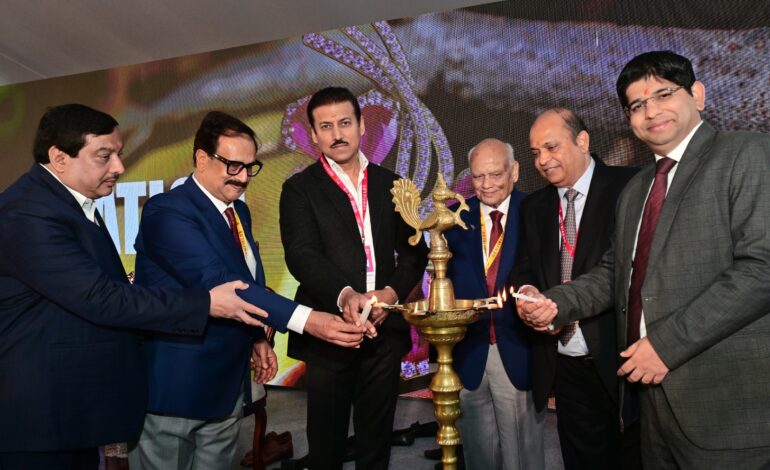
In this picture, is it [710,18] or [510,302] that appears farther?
[710,18]

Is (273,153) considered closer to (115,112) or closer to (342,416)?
(115,112)

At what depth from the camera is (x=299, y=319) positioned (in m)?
2.24

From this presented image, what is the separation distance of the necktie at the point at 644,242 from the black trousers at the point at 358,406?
3.31 feet

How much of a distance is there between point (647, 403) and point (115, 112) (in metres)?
6.36

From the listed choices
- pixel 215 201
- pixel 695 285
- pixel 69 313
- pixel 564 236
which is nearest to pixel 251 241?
pixel 215 201

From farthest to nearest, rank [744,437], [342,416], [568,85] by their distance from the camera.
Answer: [568,85] → [342,416] → [744,437]

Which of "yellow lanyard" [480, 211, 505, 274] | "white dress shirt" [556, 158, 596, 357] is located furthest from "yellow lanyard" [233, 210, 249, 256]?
"white dress shirt" [556, 158, 596, 357]

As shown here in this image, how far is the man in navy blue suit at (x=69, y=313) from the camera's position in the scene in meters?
1.87

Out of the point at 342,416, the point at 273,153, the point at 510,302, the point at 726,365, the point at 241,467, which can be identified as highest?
the point at 273,153

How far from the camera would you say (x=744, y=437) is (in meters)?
1.66

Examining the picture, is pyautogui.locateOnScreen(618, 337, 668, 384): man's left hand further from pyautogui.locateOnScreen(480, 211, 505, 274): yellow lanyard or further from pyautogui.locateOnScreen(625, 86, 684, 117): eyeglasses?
pyautogui.locateOnScreen(480, 211, 505, 274): yellow lanyard

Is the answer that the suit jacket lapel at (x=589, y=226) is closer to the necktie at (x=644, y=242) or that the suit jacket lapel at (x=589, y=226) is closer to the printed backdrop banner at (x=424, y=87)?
the necktie at (x=644, y=242)

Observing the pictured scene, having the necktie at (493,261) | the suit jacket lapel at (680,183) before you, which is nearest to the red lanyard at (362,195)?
the necktie at (493,261)

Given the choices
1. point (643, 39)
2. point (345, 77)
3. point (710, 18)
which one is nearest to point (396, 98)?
point (345, 77)
